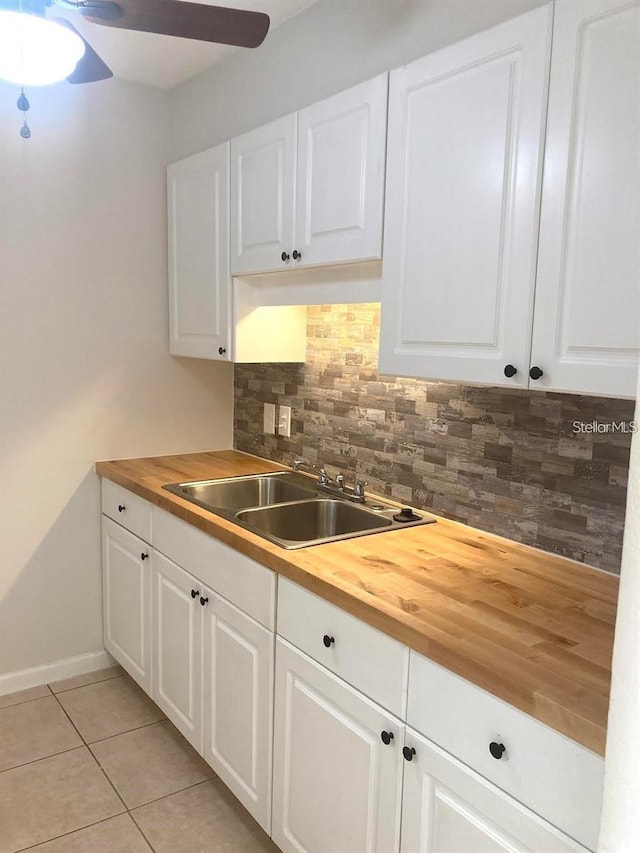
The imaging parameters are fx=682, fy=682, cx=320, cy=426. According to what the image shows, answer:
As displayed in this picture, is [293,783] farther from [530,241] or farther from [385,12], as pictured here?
[385,12]

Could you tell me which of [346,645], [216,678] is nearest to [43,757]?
[216,678]

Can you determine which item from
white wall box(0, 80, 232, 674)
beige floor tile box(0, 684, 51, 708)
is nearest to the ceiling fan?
white wall box(0, 80, 232, 674)

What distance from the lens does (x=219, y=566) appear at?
206 centimetres

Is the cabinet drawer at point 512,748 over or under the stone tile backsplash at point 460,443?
under

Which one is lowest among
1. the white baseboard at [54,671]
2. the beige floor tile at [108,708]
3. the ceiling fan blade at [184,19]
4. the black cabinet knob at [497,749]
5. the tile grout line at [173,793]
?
the tile grout line at [173,793]

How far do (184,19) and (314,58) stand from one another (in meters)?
0.84

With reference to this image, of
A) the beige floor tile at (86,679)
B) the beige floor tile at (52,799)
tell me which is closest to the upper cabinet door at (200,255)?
the beige floor tile at (86,679)

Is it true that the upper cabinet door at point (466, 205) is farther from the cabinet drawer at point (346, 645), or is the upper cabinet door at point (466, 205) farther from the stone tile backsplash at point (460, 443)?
the cabinet drawer at point (346, 645)

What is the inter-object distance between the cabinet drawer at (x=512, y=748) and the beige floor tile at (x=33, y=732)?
1690 mm

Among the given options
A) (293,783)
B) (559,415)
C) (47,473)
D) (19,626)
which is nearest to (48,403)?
(47,473)

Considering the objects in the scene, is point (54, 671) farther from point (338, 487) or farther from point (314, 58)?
point (314, 58)

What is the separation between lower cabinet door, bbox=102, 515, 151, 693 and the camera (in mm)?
2605

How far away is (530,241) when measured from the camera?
1460 millimetres

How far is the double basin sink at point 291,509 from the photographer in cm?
212
